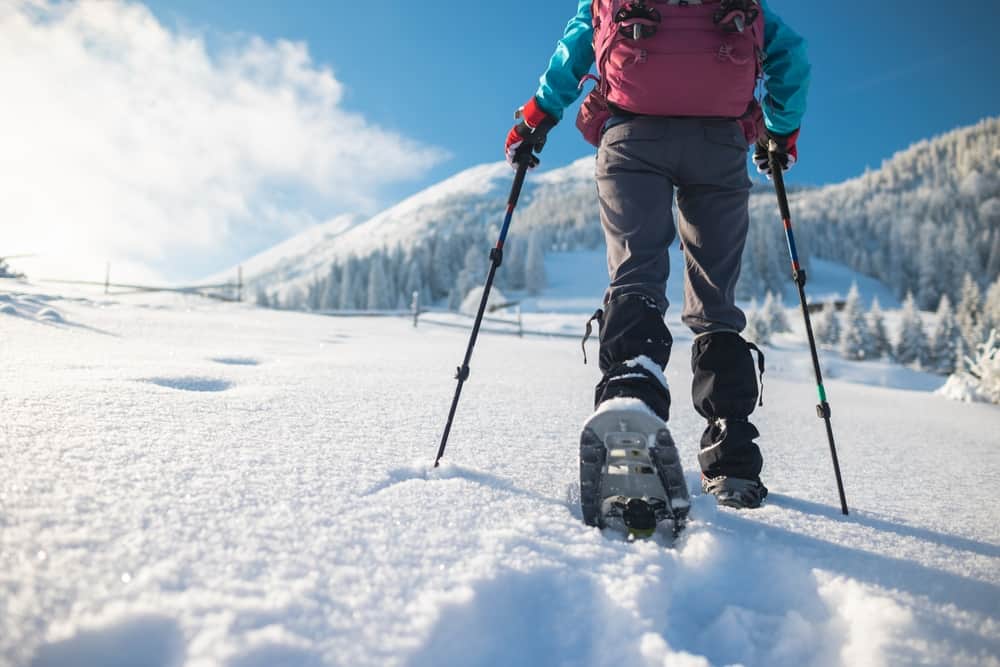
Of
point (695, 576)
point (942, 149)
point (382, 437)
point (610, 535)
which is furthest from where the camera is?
point (942, 149)

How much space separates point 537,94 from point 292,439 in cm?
142

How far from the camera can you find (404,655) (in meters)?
0.67

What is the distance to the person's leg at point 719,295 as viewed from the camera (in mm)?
1501

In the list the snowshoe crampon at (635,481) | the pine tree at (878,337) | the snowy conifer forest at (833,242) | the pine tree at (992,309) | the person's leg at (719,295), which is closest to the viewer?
the snowshoe crampon at (635,481)

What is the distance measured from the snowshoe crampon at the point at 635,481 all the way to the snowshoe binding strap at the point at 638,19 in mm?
1131

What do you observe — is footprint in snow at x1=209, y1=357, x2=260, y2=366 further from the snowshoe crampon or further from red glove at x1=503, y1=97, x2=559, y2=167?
the snowshoe crampon

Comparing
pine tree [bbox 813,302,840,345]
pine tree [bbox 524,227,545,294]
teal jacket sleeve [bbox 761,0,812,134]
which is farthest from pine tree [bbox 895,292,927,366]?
→ teal jacket sleeve [bbox 761,0,812,134]

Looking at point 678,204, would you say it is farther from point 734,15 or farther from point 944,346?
point 944,346

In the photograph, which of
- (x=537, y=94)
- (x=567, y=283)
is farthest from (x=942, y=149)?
(x=537, y=94)

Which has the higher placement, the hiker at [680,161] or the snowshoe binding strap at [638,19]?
the snowshoe binding strap at [638,19]

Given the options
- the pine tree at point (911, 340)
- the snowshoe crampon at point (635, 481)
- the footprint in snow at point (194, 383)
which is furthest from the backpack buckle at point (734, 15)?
the pine tree at point (911, 340)

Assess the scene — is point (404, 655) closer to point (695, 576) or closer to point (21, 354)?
point (695, 576)

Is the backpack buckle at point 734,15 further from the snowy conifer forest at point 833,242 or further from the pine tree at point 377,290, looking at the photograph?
the pine tree at point 377,290

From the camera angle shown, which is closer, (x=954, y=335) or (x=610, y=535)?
(x=610, y=535)
